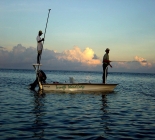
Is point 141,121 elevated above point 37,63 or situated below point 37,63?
below

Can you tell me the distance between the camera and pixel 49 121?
9.73 meters

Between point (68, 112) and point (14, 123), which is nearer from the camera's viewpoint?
point (14, 123)

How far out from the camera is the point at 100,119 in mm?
10430

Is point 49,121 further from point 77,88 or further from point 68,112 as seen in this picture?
point 77,88

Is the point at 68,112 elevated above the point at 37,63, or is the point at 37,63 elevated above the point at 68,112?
the point at 37,63

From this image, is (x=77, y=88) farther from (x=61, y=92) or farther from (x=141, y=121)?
(x=141, y=121)

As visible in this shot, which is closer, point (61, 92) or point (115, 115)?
point (115, 115)

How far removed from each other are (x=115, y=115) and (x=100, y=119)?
1.37m

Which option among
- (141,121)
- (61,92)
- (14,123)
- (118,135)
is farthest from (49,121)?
(61,92)

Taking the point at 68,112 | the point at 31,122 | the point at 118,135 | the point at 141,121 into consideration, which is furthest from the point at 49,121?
the point at 141,121

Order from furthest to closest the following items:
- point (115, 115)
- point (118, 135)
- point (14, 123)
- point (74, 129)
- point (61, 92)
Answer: point (61, 92) → point (115, 115) → point (14, 123) → point (74, 129) → point (118, 135)

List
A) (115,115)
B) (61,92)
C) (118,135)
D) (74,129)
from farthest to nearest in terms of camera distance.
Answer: (61,92) < (115,115) < (74,129) < (118,135)

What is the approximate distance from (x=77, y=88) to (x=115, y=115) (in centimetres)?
979

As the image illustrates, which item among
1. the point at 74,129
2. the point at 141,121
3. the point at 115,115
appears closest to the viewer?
the point at 74,129
